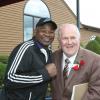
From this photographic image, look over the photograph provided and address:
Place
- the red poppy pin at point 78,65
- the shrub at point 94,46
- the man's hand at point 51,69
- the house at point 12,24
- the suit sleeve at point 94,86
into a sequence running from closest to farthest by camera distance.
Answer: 1. the suit sleeve at point 94,86
2. the red poppy pin at point 78,65
3. the man's hand at point 51,69
4. the shrub at point 94,46
5. the house at point 12,24

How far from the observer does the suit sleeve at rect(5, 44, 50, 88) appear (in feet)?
10.9

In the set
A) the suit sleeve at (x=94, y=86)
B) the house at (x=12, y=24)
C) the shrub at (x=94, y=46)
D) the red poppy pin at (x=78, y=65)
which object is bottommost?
the shrub at (x=94, y=46)

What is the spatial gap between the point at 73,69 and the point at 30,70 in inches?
15.9

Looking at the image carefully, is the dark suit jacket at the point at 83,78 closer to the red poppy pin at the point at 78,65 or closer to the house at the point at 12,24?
the red poppy pin at the point at 78,65

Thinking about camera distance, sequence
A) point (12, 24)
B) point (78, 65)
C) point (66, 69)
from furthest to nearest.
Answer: point (12, 24), point (66, 69), point (78, 65)

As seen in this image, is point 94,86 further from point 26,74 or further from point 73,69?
point 26,74

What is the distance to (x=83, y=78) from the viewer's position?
3.26m

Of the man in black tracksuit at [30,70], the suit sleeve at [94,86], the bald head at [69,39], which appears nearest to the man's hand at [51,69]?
the man in black tracksuit at [30,70]

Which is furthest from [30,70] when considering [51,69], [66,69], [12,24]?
[12,24]

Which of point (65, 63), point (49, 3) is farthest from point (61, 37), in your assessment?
point (49, 3)

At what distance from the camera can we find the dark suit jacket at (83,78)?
125 inches

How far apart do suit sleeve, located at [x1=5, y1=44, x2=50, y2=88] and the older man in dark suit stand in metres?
0.16

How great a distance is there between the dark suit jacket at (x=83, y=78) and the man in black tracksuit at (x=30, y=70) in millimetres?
94

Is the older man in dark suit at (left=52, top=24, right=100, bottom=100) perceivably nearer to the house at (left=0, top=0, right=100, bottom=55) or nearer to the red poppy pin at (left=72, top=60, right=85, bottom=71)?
the red poppy pin at (left=72, top=60, right=85, bottom=71)
